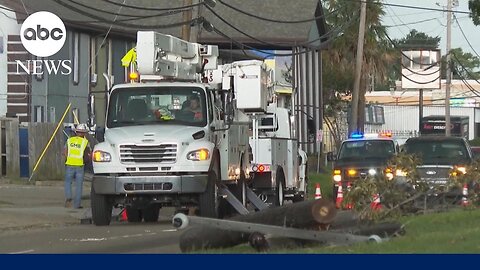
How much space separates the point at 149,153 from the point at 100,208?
60.2 inches

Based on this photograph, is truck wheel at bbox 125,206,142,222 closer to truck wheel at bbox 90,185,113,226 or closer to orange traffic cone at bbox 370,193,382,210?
truck wheel at bbox 90,185,113,226

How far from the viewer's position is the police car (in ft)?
91.1

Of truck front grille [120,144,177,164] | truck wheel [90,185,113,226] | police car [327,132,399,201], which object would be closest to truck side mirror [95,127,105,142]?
Answer: truck wheel [90,185,113,226]

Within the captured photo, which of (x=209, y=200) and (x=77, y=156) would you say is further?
(x=77, y=156)

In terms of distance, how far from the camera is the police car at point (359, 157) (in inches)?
1094

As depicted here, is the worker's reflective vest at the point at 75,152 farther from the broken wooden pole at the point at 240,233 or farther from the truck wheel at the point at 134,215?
the broken wooden pole at the point at 240,233

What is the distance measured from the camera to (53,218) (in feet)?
69.8

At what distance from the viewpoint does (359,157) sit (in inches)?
1133

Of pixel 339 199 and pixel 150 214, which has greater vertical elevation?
pixel 339 199

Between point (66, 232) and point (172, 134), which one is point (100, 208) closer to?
point (66, 232)

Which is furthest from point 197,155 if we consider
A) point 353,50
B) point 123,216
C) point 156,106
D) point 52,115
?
point 353,50

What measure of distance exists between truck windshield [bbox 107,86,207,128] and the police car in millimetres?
8931

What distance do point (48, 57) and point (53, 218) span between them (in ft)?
56.1

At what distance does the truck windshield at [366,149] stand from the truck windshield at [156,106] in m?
10.2
